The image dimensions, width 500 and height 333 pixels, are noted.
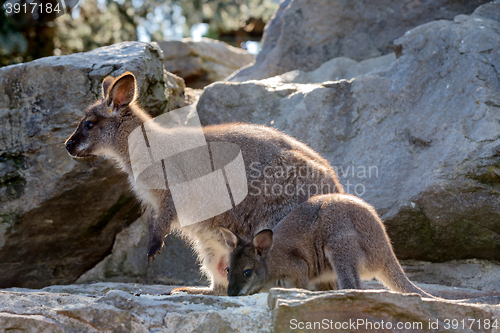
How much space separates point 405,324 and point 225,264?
7.49ft

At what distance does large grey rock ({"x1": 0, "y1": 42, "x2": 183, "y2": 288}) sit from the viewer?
5980mm

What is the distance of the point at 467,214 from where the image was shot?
5.51m

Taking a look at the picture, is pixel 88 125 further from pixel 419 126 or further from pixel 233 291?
pixel 419 126

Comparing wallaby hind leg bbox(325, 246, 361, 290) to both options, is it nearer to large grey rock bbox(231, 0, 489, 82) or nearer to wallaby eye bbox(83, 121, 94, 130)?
wallaby eye bbox(83, 121, 94, 130)

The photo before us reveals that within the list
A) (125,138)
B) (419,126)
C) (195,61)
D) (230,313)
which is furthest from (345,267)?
(195,61)

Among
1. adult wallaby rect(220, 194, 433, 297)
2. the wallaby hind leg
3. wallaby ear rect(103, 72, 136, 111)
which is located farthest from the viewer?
wallaby ear rect(103, 72, 136, 111)

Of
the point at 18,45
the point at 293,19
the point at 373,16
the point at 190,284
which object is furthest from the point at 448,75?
the point at 18,45

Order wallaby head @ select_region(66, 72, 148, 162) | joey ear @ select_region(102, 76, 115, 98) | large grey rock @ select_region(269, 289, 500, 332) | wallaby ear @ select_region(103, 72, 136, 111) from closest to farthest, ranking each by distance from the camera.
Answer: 1. large grey rock @ select_region(269, 289, 500, 332)
2. wallaby ear @ select_region(103, 72, 136, 111)
3. wallaby head @ select_region(66, 72, 148, 162)
4. joey ear @ select_region(102, 76, 115, 98)

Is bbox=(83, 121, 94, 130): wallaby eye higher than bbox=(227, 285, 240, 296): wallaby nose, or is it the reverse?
bbox=(83, 121, 94, 130): wallaby eye

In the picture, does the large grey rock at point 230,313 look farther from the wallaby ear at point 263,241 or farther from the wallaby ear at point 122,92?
the wallaby ear at point 122,92

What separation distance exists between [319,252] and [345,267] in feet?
1.06

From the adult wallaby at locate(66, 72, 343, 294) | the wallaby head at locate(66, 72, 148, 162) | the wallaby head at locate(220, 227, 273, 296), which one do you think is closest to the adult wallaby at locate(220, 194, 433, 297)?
the wallaby head at locate(220, 227, 273, 296)

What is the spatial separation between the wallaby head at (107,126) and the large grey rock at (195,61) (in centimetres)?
545

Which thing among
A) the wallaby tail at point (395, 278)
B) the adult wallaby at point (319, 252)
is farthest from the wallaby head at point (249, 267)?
the wallaby tail at point (395, 278)
